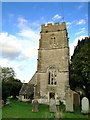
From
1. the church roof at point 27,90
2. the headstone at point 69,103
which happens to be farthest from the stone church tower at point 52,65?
the headstone at point 69,103

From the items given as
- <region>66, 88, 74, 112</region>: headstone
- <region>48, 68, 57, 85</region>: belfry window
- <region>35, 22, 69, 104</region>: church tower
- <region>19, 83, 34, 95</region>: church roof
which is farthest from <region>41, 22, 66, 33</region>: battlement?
<region>66, 88, 74, 112</region>: headstone

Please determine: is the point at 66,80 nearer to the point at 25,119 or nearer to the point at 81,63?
the point at 81,63

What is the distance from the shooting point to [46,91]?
1812 cm

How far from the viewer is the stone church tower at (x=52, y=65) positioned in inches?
703

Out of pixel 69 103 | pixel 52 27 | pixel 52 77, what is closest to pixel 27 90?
pixel 52 77

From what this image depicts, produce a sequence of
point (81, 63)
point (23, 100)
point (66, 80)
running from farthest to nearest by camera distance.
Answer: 1. point (23, 100)
2. point (66, 80)
3. point (81, 63)

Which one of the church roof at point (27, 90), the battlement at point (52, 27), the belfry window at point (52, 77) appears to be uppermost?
the battlement at point (52, 27)

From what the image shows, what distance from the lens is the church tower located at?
17875 millimetres

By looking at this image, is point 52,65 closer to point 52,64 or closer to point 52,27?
point 52,64

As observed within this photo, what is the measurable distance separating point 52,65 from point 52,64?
18 cm

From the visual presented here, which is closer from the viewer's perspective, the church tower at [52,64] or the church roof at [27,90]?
the church tower at [52,64]

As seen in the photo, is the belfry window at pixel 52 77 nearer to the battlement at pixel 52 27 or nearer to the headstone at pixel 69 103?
the headstone at pixel 69 103

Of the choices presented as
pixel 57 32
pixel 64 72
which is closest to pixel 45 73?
pixel 64 72

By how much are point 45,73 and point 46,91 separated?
2816 millimetres
